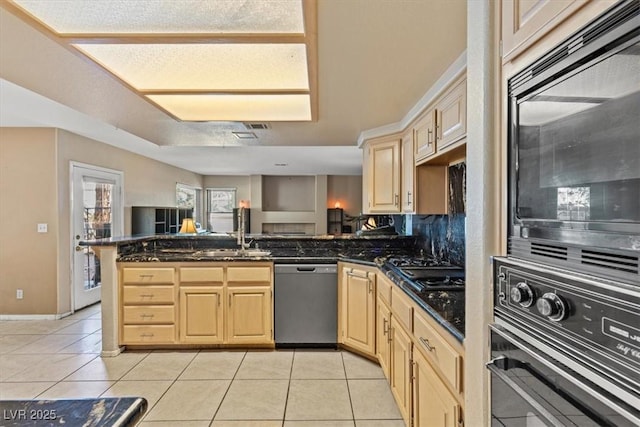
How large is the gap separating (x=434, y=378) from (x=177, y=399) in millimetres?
1881

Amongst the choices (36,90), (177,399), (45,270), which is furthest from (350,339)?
(45,270)

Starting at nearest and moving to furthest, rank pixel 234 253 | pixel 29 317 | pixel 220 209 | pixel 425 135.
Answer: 1. pixel 425 135
2. pixel 234 253
3. pixel 29 317
4. pixel 220 209

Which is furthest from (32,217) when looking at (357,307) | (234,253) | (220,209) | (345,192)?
(345,192)

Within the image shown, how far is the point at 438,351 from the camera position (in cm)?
140

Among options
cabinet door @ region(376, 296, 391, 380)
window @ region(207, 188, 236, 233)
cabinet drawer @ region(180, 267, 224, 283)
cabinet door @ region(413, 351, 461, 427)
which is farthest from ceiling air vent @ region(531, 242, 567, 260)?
window @ region(207, 188, 236, 233)

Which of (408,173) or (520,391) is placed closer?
(520,391)

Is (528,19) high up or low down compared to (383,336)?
up

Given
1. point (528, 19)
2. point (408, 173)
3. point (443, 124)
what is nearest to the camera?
point (528, 19)

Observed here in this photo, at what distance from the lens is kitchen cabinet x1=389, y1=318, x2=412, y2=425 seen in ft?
6.06

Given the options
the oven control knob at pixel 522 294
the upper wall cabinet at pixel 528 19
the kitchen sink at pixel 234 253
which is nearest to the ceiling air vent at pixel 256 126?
the kitchen sink at pixel 234 253

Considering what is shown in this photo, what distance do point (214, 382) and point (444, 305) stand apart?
1980 millimetres

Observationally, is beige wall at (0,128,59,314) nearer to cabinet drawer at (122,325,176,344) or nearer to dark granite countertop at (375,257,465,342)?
cabinet drawer at (122,325,176,344)

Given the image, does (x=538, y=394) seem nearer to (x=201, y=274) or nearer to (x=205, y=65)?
(x=205, y=65)

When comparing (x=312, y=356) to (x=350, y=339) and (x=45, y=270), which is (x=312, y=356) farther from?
(x=45, y=270)
